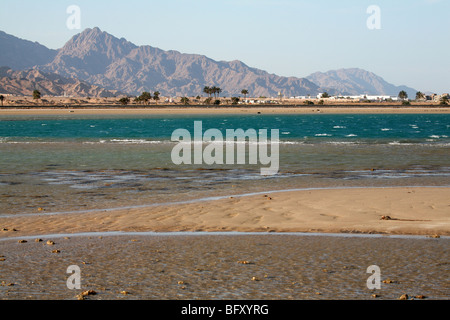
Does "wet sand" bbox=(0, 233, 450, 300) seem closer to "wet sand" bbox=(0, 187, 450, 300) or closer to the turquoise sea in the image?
"wet sand" bbox=(0, 187, 450, 300)

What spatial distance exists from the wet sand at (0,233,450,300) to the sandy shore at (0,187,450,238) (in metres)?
1.11

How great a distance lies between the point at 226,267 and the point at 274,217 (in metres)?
5.68

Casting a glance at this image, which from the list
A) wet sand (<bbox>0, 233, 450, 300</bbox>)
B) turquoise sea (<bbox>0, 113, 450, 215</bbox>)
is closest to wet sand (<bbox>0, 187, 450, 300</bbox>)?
wet sand (<bbox>0, 233, 450, 300</bbox>)

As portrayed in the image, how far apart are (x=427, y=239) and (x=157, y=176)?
17.1m

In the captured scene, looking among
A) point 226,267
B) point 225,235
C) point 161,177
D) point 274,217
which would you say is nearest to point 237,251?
point 226,267

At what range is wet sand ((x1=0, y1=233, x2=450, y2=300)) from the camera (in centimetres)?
978

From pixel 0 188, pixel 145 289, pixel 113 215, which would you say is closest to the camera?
pixel 145 289

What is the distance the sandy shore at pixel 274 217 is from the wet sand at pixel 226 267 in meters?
1.11

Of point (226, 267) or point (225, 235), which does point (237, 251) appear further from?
point (225, 235)

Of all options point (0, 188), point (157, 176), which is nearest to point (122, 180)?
point (157, 176)

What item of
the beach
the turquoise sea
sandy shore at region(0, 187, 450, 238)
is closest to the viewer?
the beach

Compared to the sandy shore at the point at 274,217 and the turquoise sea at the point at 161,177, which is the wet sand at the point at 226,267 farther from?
the turquoise sea at the point at 161,177

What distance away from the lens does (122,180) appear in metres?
26.6
